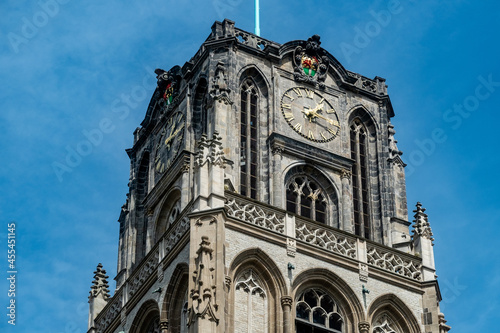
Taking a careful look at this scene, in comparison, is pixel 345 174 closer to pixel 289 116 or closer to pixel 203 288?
pixel 289 116

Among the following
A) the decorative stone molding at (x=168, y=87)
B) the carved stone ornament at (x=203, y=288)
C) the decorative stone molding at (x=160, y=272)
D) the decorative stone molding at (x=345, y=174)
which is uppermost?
the decorative stone molding at (x=168, y=87)

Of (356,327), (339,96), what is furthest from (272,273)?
(339,96)

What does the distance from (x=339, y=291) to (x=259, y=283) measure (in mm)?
3165

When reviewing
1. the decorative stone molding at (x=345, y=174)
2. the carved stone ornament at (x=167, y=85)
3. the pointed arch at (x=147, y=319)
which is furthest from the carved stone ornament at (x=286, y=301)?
the carved stone ornament at (x=167, y=85)

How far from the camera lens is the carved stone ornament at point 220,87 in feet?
190

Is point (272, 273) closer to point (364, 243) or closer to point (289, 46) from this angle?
point (364, 243)

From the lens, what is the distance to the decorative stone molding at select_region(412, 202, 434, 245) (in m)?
57.3

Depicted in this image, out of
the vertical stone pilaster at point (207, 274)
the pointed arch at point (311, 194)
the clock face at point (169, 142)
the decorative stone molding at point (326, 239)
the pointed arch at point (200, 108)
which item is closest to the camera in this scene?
the vertical stone pilaster at point (207, 274)

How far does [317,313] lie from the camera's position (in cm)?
5334

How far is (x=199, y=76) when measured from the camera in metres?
60.2

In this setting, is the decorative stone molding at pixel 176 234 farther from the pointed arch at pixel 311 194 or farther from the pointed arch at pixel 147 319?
the pointed arch at pixel 311 194

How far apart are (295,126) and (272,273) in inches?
339

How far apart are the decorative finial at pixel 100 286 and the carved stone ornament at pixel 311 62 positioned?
36.5 feet

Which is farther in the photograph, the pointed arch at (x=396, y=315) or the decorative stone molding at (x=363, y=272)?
the pointed arch at (x=396, y=315)
